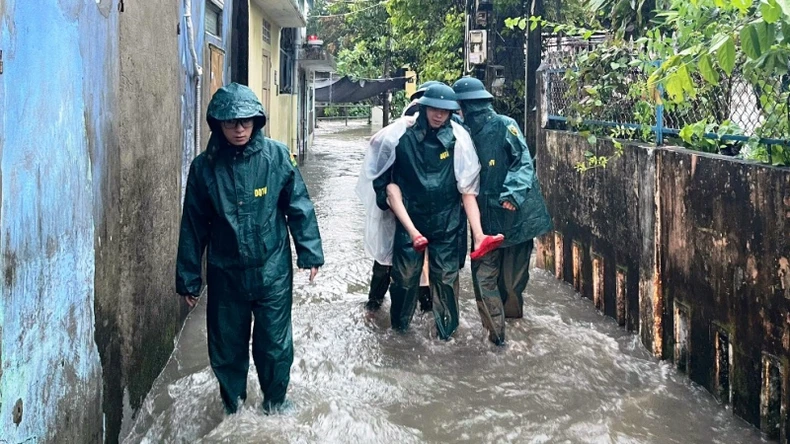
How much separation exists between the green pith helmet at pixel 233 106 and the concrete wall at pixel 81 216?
0.44 m

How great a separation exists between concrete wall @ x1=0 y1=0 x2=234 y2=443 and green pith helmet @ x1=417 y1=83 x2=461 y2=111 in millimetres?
1679

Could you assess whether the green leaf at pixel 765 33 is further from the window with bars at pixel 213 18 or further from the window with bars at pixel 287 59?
the window with bars at pixel 287 59

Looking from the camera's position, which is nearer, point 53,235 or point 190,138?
point 53,235

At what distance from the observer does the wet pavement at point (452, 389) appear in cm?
423

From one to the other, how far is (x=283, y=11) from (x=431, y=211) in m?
8.82

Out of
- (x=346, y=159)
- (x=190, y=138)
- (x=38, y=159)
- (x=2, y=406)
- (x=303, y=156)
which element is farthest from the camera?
(x=346, y=159)

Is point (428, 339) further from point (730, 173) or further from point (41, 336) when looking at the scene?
point (41, 336)

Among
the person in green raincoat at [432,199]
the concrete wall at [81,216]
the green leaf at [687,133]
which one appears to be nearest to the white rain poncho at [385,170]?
the person in green raincoat at [432,199]

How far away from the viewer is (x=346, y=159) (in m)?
20.6

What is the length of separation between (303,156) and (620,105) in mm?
13492

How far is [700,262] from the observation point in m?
4.71

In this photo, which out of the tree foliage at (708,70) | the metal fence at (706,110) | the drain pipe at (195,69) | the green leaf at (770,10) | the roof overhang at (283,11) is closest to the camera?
the green leaf at (770,10)

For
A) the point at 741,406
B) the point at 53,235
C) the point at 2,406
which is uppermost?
the point at 53,235

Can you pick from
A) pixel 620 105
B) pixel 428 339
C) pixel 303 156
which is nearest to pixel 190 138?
pixel 428 339
